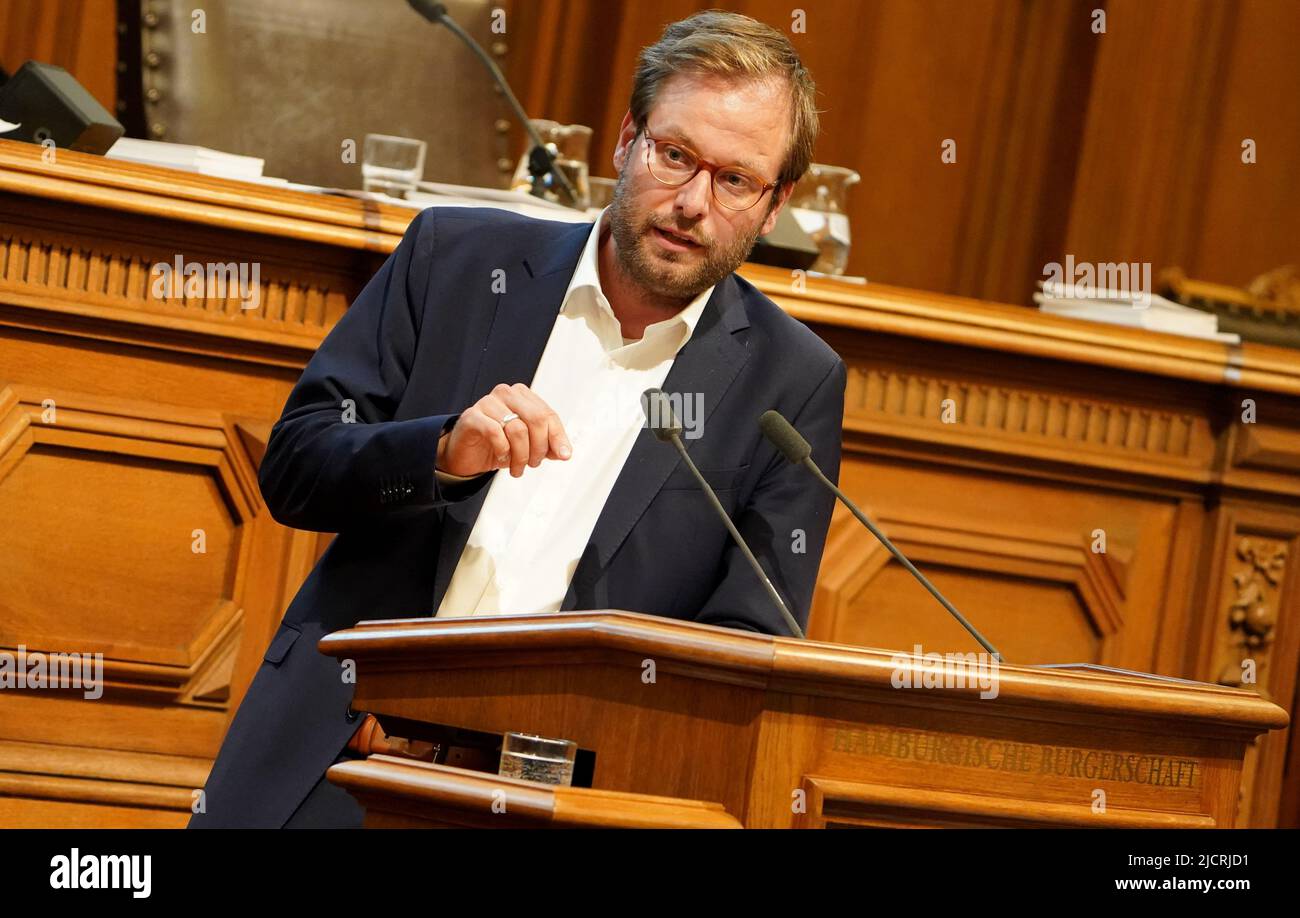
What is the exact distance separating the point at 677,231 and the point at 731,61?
210mm

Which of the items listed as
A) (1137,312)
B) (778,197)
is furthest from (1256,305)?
(778,197)

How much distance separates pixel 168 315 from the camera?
2.30m

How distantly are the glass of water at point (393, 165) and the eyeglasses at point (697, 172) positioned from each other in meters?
0.77

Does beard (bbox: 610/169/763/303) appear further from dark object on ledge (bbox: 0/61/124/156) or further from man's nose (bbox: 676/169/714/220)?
dark object on ledge (bbox: 0/61/124/156)

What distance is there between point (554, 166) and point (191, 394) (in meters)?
0.72

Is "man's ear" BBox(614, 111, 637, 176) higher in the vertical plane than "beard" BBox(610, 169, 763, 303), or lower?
higher

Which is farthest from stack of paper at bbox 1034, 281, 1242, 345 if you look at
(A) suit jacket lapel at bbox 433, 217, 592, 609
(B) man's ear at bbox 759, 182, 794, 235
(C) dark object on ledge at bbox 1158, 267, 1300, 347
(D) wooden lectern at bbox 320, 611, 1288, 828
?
(D) wooden lectern at bbox 320, 611, 1288, 828

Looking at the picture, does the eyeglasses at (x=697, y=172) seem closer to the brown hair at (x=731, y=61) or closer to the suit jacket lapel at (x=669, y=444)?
the brown hair at (x=731, y=61)

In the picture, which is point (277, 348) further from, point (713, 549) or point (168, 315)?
point (713, 549)

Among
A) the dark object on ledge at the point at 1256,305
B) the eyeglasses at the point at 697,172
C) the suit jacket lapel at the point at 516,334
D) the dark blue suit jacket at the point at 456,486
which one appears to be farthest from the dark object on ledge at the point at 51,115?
the dark object on ledge at the point at 1256,305

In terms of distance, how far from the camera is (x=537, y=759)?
1198mm

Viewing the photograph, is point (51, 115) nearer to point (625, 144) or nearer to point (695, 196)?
point (625, 144)

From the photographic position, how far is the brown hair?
1.90 meters

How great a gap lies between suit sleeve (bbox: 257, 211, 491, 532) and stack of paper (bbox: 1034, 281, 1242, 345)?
1.21 m
